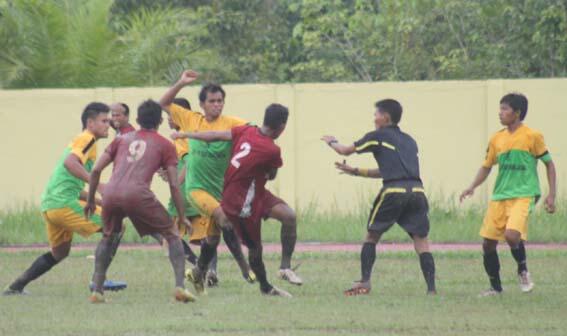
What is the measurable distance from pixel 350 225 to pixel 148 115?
7.81m

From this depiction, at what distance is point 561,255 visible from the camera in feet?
50.8

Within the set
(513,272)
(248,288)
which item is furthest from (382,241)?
(248,288)

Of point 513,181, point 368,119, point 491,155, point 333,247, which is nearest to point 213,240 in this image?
point 491,155

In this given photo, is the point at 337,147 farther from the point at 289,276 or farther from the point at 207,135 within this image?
the point at 289,276

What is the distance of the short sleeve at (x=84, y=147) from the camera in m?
11.5

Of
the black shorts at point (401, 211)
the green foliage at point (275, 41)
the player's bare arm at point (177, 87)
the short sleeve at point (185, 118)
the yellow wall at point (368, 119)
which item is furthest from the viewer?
the green foliage at point (275, 41)

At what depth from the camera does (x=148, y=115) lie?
10.9 m

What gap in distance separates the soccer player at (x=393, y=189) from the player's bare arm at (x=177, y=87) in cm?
126

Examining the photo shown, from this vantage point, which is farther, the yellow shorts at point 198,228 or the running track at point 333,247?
the running track at point 333,247

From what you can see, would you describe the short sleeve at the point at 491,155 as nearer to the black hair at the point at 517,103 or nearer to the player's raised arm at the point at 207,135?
the black hair at the point at 517,103

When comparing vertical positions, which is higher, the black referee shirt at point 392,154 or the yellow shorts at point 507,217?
the black referee shirt at point 392,154

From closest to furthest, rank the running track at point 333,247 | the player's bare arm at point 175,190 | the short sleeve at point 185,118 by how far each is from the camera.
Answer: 1. the player's bare arm at point 175,190
2. the short sleeve at point 185,118
3. the running track at point 333,247

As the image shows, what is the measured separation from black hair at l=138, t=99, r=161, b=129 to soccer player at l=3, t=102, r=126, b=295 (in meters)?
0.85

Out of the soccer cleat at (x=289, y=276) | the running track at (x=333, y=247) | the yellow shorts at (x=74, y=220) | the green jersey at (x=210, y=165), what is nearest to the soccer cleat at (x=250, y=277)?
the soccer cleat at (x=289, y=276)
